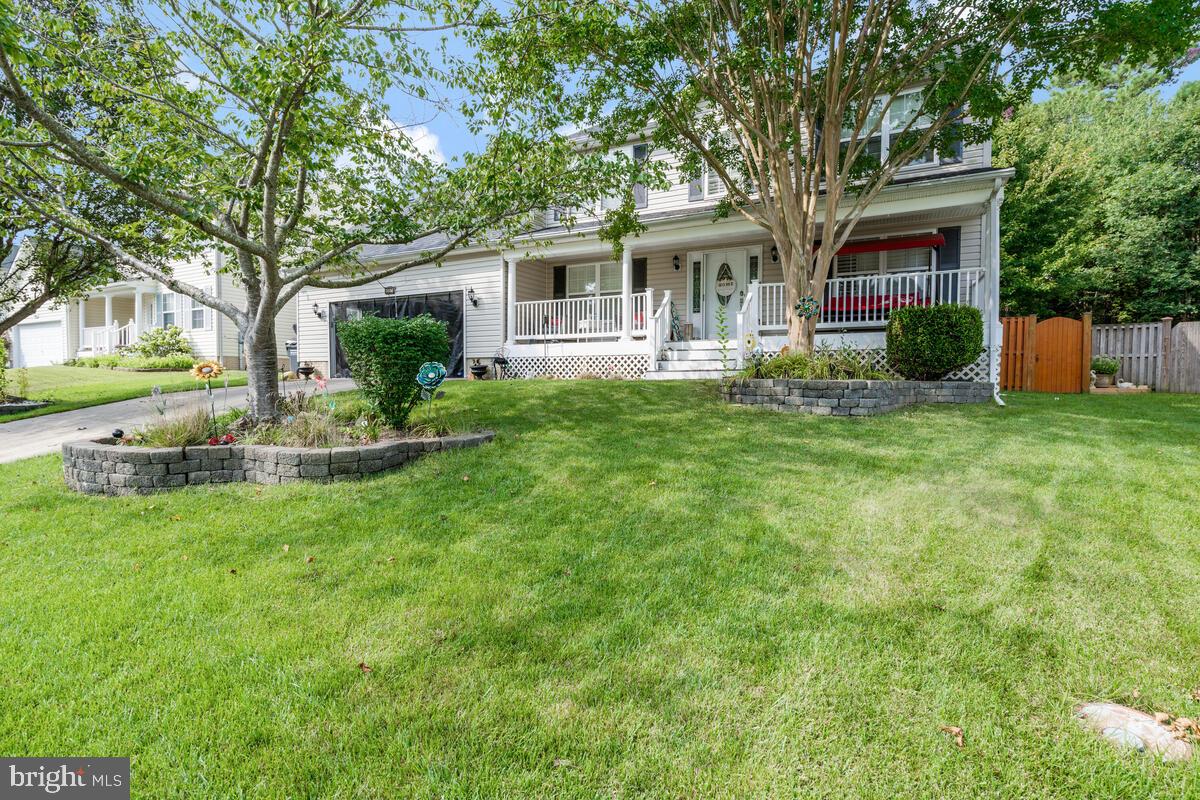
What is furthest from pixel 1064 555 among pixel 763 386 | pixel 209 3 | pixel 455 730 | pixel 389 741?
pixel 209 3

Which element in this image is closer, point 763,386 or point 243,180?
point 243,180

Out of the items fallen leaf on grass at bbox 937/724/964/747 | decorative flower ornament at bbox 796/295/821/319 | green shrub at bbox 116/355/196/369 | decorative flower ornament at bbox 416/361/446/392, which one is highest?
decorative flower ornament at bbox 796/295/821/319

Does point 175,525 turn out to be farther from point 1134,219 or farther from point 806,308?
point 1134,219

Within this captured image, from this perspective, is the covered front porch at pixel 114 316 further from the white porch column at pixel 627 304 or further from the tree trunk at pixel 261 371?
the white porch column at pixel 627 304

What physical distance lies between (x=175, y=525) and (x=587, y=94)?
25.7 feet

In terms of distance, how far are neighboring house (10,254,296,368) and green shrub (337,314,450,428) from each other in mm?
12655

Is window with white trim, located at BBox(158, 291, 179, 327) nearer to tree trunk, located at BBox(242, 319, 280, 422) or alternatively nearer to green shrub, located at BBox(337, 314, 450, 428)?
tree trunk, located at BBox(242, 319, 280, 422)

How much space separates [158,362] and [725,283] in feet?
57.6

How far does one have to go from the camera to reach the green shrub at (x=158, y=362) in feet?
57.1

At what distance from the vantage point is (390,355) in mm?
5598

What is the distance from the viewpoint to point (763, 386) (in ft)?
26.3

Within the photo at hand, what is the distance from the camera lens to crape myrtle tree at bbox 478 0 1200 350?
7188mm

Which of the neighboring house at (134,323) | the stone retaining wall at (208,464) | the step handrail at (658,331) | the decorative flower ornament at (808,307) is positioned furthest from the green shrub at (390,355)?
the neighboring house at (134,323)

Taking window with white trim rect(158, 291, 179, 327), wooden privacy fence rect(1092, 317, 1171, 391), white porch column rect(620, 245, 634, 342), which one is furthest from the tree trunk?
window with white trim rect(158, 291, 179, 327)
